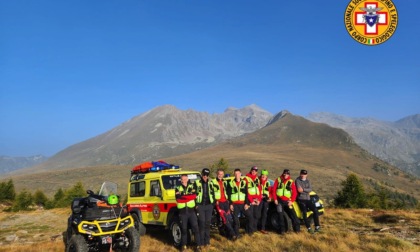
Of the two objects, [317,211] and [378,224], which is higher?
[317,211]

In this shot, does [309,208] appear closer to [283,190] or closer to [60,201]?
[283,190]

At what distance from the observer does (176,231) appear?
408 inches

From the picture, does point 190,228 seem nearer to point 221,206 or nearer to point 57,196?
point 221,206

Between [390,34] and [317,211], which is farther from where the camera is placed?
[390,34]

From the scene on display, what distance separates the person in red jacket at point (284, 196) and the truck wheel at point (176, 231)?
329 centimetres

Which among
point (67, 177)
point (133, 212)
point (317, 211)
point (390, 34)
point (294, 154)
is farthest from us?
point (294, 154)

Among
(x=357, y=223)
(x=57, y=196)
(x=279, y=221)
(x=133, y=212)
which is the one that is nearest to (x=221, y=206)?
(x=279, y=221)

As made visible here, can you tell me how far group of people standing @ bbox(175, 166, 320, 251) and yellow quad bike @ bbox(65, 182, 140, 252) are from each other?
5.16 feet

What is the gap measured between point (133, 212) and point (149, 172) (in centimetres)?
163

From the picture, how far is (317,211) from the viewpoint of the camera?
11.0m

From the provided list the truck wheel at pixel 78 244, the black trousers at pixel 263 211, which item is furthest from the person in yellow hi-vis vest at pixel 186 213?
the black trousers at pixel 263 211

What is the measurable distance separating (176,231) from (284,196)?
3.70 metres

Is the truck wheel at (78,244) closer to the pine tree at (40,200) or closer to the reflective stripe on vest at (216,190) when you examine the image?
the reflective stripe on vest at (216,190)

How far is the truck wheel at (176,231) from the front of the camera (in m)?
10.2
